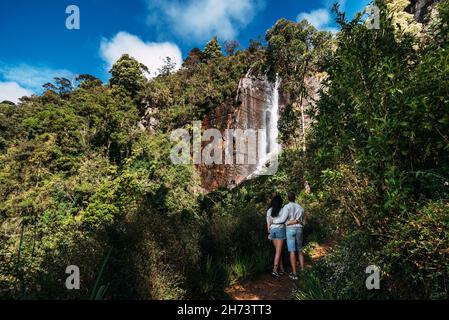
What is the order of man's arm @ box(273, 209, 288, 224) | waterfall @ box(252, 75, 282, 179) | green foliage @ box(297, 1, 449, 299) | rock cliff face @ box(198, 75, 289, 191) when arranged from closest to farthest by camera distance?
green foliage @ box(297, 1, 449, 299) → man's arm @ box(273, 209, 288, 224) → rock cliff face @ box(198, 75, 289, 191) → waterfall @ box(252, 75, 282, 179)

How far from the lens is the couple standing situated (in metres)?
6.24

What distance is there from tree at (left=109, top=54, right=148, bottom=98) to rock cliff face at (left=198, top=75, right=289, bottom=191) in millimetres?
11263

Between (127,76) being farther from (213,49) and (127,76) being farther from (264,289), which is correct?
(264,289)

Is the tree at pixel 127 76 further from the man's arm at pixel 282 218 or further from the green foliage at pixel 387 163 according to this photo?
the green foliage at pixel 387 163

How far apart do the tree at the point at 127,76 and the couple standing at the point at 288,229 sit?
1165 inches

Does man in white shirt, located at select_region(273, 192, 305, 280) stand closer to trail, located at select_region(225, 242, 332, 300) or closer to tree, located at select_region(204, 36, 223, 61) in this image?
trail, located at select_region(225, 242, 332, 300)

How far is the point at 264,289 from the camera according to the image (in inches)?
236

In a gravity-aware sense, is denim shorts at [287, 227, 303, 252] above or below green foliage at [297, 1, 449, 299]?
below

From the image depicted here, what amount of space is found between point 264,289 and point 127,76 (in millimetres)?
31713

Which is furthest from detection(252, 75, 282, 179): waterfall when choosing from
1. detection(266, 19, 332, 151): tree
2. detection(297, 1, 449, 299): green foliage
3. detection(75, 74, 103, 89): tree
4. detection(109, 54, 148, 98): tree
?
detection(75, 74, 103, 89): tree

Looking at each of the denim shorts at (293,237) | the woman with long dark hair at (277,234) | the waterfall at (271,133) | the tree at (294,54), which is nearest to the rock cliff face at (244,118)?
the waterfall at (271,133)

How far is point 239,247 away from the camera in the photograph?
7270mm

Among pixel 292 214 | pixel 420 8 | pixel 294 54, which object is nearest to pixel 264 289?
pixel 292 214

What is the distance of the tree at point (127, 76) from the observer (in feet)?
106
